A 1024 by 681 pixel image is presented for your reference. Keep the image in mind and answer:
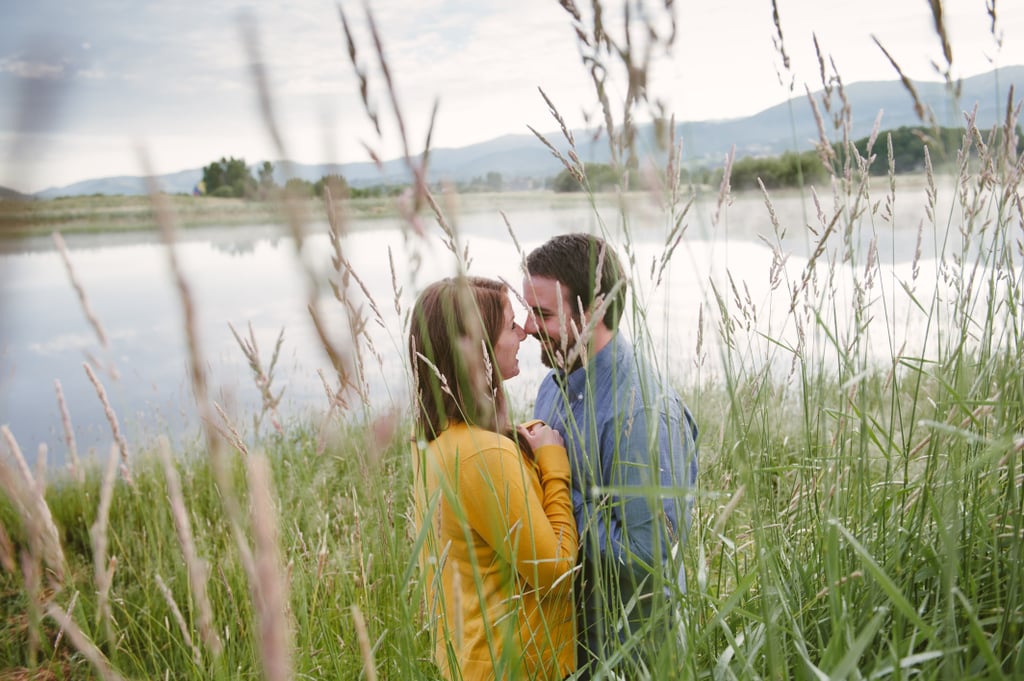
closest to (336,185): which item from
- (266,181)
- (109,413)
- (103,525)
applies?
(266,181)

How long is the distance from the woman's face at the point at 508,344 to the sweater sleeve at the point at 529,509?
1.00ft

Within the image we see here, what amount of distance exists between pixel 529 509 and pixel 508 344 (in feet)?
2.09

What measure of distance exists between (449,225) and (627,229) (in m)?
0.37

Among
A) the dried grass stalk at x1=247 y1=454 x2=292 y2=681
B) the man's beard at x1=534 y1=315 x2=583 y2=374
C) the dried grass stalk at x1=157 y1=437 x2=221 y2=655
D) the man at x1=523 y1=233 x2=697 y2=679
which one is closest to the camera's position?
the dried grass stalk at x1=247 y1=454 x2=292 y2=681

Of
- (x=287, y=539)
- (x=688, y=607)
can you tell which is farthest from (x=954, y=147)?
(x=287, y=539)

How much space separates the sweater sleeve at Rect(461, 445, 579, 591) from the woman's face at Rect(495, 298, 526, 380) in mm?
305

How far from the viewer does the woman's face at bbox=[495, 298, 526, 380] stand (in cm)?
209

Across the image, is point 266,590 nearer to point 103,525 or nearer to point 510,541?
point 103,525

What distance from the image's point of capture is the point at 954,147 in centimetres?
179

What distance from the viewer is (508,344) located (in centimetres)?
213

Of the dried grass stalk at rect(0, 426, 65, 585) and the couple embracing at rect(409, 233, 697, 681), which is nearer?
the dried grass stalk at rect(0, 426, 65, 585)

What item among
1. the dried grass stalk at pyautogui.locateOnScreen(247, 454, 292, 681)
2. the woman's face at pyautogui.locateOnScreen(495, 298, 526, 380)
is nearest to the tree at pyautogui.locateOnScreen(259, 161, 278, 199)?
the dried grass stalk at pyautogui.locateOnScreen(247, 454, 292, 681)

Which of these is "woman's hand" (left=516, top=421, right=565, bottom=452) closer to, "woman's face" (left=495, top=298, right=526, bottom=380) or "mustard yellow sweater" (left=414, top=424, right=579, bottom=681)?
"mustard yellow sweater" (left=414, top=424, right=579, bottom=681)

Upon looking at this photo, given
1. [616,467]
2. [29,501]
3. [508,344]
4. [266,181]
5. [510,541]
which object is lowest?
[510,541]
